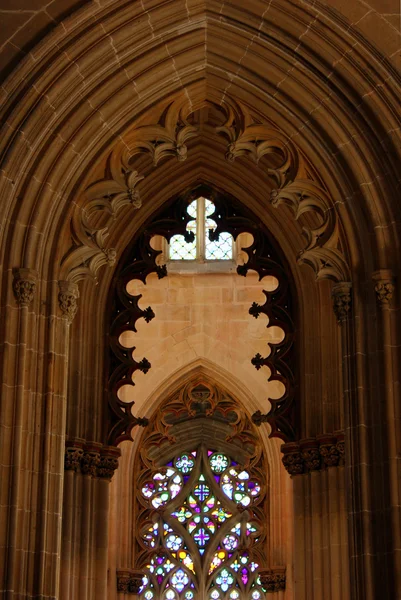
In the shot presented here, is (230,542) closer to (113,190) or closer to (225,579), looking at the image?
(225,579)

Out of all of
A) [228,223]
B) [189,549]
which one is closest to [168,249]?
[189,549]

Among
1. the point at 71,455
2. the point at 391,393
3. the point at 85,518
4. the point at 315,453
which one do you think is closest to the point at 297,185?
the point at 391,393

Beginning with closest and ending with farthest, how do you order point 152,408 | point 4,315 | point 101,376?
1. point 4,315
2. point 101,376
3. point 152,408

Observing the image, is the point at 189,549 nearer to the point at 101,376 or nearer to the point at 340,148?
the point at 101,376

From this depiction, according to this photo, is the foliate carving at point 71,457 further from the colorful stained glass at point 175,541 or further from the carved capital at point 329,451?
the colorful stained glass at point 175,541

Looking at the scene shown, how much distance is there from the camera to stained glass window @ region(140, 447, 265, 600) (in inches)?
1035

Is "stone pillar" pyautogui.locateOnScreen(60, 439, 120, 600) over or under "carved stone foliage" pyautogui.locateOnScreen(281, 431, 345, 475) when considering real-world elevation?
under

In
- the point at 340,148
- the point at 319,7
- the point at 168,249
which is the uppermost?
the point at 168,249

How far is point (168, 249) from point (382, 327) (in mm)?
11193

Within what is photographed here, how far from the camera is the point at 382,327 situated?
15.9 m

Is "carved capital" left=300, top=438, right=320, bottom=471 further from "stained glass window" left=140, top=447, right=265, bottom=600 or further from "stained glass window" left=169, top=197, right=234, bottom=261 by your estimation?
"stained glass window" left=169, top=197, right=234, bottom=261

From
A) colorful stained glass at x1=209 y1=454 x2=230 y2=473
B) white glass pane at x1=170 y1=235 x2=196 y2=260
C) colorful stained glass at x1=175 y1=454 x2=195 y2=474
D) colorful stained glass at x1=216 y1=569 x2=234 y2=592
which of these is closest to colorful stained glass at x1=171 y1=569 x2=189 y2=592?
colorful stained glass at x1=216 y1=569 x2=234 y2=592

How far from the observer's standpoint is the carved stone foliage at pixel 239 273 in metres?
19.7

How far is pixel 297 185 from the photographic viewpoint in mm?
16844
